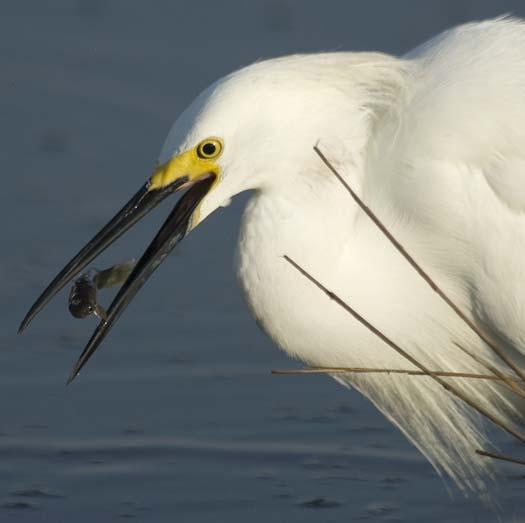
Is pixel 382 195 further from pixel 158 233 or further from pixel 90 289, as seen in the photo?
pixel 90 289

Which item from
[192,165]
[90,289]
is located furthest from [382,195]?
[90,289]

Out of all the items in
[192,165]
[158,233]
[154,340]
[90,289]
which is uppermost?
[192,165]

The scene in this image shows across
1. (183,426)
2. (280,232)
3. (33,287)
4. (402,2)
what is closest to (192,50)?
(402,2)

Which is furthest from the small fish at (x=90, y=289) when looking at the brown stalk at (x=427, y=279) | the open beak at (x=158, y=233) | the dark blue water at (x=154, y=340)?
the dark blue water at (x=154, y=340)

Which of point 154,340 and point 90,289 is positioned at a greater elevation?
point 90,289

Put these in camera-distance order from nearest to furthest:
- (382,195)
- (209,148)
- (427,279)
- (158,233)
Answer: (427,279)
(209,148)
(158,233)
(382,195)

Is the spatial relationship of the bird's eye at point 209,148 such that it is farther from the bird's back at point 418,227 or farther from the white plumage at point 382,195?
the bird's back at point 418,227

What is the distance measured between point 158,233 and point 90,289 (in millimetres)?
266

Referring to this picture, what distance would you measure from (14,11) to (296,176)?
156 inches

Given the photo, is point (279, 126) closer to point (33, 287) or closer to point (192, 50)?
point (33, 287)

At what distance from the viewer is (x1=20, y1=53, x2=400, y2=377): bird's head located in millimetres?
4105

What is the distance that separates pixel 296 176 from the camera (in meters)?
4.29

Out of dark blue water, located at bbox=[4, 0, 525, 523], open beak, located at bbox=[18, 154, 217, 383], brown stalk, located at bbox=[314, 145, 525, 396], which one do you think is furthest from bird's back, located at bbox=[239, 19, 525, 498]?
dark blue water, located at bbox=[4, 0, 525, 523]

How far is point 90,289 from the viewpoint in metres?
4.37
